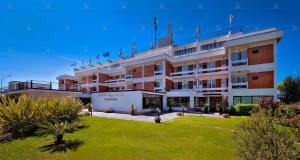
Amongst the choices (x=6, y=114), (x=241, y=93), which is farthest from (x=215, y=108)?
(x=6, y=114)

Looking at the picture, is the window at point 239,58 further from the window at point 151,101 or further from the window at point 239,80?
the window at point 151,101

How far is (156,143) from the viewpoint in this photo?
10148 millimetres

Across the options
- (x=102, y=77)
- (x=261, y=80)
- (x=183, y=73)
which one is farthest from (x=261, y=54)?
(x=102, y=77)

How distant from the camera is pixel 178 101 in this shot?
31.8m

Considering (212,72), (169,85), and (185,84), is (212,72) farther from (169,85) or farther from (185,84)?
(169,85)

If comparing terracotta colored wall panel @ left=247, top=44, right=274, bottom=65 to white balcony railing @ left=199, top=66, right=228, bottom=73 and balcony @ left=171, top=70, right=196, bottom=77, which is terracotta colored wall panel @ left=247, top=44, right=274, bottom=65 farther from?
balcony @ left=171, top=70, right=196, bottom=77

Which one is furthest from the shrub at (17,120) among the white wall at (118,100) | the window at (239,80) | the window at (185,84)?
the window at (239,80)

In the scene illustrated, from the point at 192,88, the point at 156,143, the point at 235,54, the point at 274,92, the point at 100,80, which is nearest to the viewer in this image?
the point at 156,143

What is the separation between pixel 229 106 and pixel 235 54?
28.7 feet

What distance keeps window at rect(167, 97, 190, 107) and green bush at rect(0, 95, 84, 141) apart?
66.9 feet

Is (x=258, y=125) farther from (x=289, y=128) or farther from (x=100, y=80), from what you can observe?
(x=100, y=80)

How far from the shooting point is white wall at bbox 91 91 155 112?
86.0 feet

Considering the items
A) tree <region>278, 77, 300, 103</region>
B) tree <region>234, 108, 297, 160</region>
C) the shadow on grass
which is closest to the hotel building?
tree <region>278, 77, 300, 103</region>

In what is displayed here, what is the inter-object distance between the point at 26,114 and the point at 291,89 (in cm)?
4217
